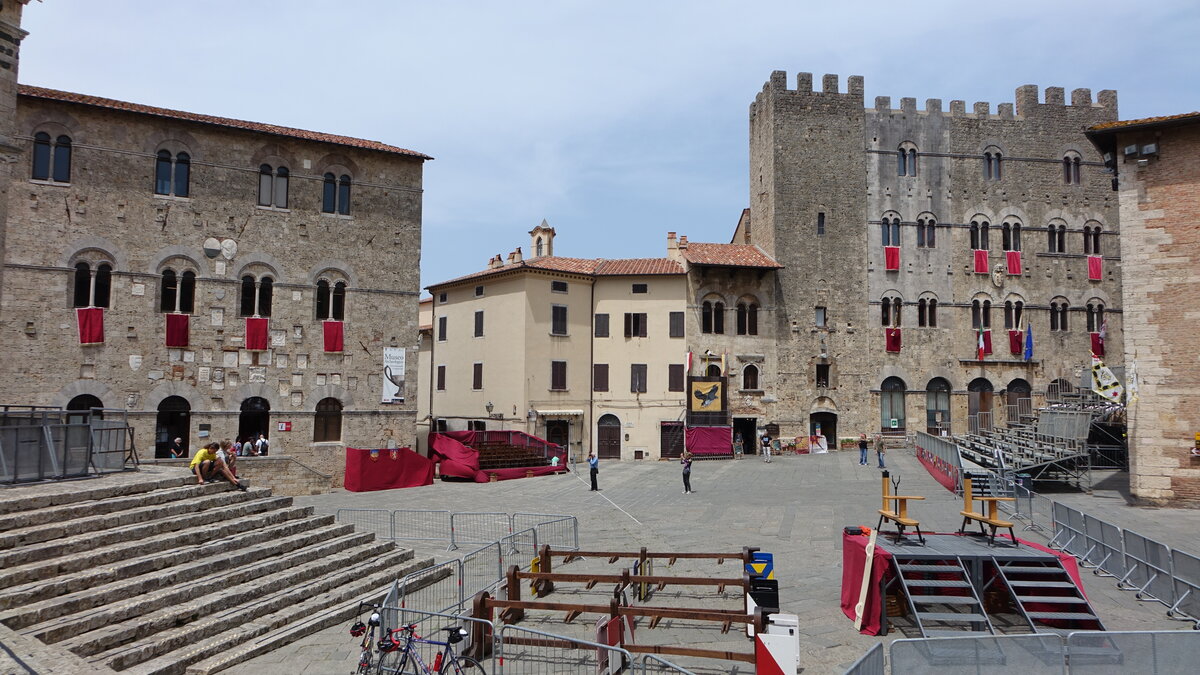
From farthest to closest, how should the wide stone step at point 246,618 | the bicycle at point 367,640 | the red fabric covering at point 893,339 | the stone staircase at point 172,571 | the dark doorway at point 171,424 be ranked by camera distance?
the red fabric covering at point 893,339, the dark doorway at point 171,424, the stone staircase at point 172,571, the wide stone step at point 246,618, the bicycle at point 367,640

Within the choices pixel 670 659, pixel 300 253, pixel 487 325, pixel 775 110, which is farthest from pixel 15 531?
pixel 775 110

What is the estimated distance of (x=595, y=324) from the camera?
38.8m

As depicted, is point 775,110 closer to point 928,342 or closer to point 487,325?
point 928,342

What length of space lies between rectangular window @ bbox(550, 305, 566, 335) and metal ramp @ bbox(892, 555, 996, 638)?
27.0 meters

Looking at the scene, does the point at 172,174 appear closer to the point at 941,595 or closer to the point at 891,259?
the point at 941,595

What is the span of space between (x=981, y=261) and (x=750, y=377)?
13657 millimetres

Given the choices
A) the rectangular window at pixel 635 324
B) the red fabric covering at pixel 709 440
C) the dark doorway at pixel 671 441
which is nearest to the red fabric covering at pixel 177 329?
the rectangular window at pixel 635 324

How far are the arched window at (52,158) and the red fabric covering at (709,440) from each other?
2679 centimetres

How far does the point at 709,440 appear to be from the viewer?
3703 cm

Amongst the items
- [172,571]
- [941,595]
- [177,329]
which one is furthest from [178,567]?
[177,329]

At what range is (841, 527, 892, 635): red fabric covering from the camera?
1116 centimetres

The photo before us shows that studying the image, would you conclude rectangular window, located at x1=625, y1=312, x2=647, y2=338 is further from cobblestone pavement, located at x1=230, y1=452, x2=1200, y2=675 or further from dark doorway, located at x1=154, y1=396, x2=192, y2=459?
dark doorway, located at x1=154, y1=396, x2=192, y2=459

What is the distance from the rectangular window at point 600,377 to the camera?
126 ft

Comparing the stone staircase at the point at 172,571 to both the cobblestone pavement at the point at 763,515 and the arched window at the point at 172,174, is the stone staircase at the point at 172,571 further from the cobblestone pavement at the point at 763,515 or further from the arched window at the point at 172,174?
the arched window at the point at 172,174
